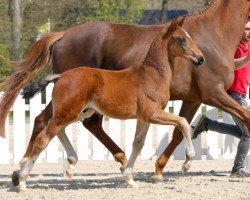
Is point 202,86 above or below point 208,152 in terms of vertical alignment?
above

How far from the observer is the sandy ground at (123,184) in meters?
7.44

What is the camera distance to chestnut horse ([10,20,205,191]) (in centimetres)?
744

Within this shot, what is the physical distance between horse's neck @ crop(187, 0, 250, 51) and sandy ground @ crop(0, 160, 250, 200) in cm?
164

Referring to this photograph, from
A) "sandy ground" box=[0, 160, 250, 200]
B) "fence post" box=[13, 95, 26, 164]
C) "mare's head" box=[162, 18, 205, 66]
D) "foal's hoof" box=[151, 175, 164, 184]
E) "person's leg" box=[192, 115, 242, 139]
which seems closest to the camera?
"sandy ground" box=[0, 160, 250, 200]

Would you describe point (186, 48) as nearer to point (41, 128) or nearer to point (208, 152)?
point (41, 128)

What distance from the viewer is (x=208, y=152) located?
35.3 feet

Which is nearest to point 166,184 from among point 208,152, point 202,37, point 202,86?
point 202,86

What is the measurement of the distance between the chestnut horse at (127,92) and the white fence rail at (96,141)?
2.76m

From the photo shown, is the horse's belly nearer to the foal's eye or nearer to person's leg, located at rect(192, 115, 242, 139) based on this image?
the foal's eye

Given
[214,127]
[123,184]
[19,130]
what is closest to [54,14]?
[19,130]

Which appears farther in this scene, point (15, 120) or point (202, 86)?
point (15, 120)

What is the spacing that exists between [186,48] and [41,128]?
1912mm

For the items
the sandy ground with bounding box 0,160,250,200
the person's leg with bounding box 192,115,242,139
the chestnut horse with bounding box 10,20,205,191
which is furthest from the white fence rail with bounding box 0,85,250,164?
the chestnut horse with bounding box 10,20,205,191

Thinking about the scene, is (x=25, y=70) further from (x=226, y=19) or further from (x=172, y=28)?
(x=226, y=19)
